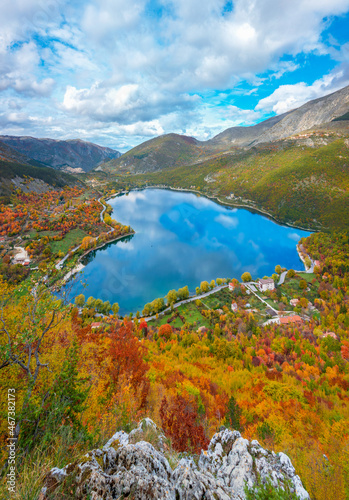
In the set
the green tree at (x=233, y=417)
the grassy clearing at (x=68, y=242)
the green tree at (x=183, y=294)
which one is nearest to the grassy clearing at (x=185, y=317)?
the green tree at (x=183, y=294)

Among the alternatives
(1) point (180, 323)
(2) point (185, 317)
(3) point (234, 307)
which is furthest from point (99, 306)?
(3) point (234, 307)

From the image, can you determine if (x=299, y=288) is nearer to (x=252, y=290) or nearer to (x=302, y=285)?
(x=302, y=285)

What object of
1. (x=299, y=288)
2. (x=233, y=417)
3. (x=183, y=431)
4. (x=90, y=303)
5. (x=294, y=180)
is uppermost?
(x=294, y=180)

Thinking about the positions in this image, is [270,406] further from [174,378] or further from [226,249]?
[226,249]

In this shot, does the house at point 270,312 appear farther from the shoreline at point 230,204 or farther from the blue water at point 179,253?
the shoreline at point 230,204

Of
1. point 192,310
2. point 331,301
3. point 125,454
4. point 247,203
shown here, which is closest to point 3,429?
point 125,454
